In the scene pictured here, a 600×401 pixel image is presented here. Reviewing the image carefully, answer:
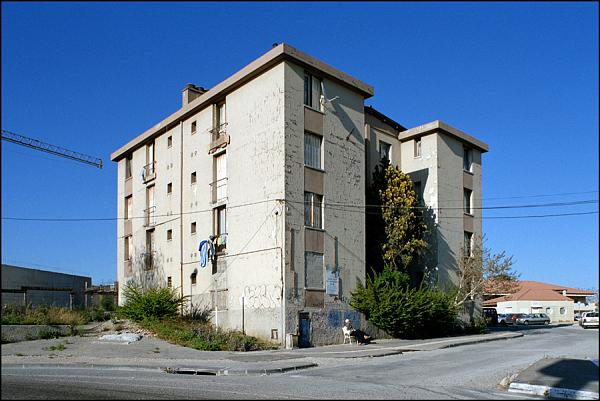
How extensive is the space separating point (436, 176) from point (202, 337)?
18.8m

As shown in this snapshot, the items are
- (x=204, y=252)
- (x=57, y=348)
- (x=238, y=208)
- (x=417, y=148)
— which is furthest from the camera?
(x=417, y=148)

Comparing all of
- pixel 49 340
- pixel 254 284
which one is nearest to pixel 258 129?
pixel 254 284

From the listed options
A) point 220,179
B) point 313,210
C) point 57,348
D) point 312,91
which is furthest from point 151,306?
point 312,91

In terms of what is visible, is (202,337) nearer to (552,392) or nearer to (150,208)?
(552,392)

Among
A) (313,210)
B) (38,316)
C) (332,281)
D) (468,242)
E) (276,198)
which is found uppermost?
(276,198)

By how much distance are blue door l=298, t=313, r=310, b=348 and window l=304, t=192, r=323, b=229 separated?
4.36m

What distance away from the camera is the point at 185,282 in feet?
121

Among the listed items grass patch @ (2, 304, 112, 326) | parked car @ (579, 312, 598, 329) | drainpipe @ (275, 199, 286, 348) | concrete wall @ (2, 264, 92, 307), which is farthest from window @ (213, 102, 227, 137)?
parked car @ (579, 312, 598, 329)

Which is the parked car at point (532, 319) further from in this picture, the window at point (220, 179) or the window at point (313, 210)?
the window at point (220, 179)

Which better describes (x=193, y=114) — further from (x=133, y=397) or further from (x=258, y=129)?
(x=133, y=397)

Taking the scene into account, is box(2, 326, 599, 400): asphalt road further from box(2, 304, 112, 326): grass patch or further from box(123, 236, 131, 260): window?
box(123, 236, 131, 260): window

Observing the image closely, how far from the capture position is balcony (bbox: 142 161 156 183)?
4200 centimetres

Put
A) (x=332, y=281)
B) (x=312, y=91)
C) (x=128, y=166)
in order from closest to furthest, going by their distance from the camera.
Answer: (x=332, y=281), (x=312, y=91), (x=128, y=166)

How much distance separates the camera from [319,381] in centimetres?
1580
